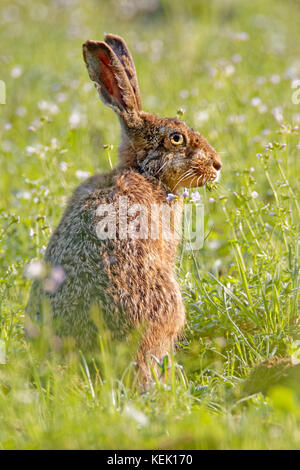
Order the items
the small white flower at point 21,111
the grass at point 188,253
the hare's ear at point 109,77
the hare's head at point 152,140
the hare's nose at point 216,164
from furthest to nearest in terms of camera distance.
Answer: the small white flower at point 21,111 < the hare's nose at point 216,164 < the hare's head at point 152,140 < the hare's ear at point 109,77 < the grass at point 188,253

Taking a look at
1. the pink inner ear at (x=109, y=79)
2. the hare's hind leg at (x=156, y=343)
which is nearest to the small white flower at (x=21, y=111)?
the pink inner ear at (x=109, y=79)

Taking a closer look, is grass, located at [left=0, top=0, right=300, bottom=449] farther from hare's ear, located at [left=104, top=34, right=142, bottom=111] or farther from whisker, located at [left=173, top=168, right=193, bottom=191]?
hare's ear, located at [left=104, top=34, right=142, bottom=111]

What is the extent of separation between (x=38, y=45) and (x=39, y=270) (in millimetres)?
8818

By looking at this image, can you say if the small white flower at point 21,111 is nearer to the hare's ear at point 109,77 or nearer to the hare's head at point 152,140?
the hare's head at point 152,140

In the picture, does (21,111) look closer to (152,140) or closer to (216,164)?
(152,140)

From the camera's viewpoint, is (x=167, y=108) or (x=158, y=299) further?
(x=167, y=108)

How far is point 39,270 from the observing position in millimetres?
3746

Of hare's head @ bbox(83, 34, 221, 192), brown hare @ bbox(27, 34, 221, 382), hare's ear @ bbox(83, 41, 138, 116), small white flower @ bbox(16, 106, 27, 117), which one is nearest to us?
brown hare @ bbox(27, 34, 221, 382)

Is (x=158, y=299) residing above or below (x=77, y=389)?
above

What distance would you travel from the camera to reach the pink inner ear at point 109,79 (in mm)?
4467

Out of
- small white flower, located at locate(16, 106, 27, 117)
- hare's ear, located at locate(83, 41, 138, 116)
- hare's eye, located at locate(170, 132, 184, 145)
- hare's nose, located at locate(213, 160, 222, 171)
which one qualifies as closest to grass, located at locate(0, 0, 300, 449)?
small white flower, located at locate(16, 106, 27, 117)

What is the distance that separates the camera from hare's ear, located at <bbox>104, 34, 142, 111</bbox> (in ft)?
15.6

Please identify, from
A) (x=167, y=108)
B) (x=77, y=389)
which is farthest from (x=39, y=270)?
(x=167, y=108)

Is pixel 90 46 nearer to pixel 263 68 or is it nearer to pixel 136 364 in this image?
pixel 136 364
